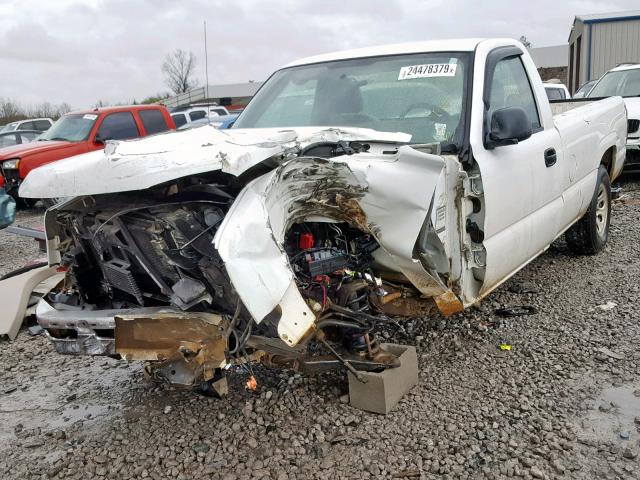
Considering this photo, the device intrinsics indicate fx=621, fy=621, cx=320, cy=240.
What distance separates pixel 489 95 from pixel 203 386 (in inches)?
99.8

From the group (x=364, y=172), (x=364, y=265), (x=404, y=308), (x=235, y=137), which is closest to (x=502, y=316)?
(x=404, y=308)

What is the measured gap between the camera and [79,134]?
1220cm

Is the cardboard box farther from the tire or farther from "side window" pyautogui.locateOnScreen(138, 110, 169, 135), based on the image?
"side window" pyautogui.locateOnScreen(138, 110, 169, 135)

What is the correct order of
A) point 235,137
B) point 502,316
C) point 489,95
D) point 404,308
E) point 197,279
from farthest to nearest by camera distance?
point 502,316, point 489,95, point 404,308, point 235,137, point 197,279

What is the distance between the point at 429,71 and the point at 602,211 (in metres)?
3.17

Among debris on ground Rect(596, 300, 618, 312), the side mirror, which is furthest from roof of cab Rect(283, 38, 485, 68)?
debris on ground Rect(596, 300, 618, 312)

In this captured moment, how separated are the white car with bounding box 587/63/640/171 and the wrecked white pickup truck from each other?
6.29m

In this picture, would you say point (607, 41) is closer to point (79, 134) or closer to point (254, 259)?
point (79, 134)

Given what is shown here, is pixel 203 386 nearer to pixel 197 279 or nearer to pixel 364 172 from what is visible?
pixel 197 279

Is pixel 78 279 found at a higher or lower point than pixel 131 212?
lower

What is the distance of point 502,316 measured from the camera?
15.6 feet

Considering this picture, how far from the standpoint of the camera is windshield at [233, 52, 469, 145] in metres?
3.88

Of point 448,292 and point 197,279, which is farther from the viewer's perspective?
point 448,292

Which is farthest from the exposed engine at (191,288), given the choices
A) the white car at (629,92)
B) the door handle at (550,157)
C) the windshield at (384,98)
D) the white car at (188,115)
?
the white car at (188,115)
